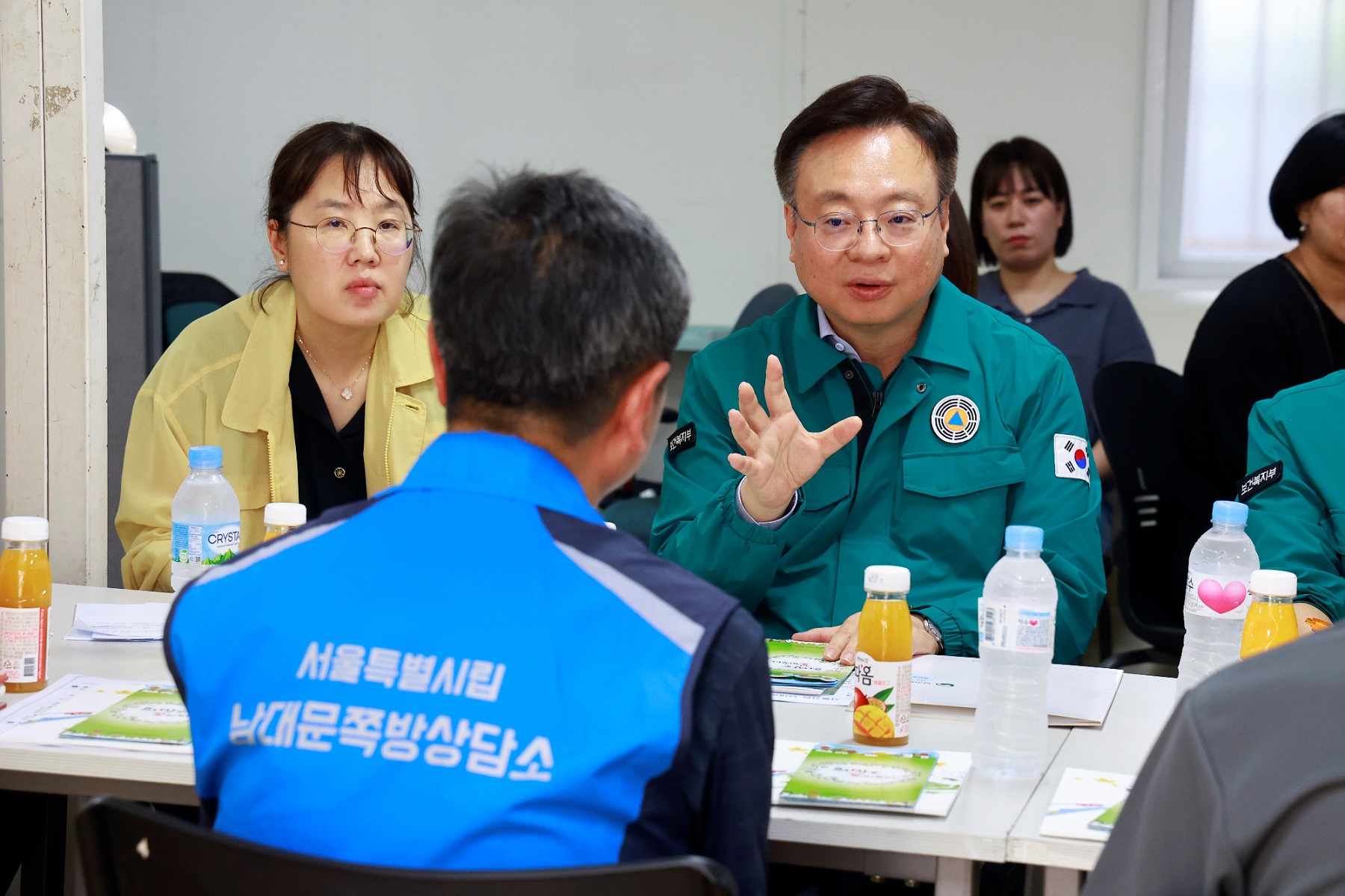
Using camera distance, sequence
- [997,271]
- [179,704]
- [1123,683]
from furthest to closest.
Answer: [997,271]
[1123,683]
[179,704]

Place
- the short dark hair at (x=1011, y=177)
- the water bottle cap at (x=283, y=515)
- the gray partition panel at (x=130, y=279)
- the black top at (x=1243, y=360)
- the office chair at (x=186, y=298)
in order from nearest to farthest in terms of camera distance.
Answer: the water bottle cap at (x=283, y=515) → the black top at (x=1243, y=360) → the gray partition panel at (x=130, y=279) → the office chair at (x=186, y=298) → the short dark hair at (x=1011, y=177)

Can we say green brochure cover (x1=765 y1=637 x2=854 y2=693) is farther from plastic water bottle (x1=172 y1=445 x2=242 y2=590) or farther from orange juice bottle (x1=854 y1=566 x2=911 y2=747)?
plastic water bottle (x1=172 y1=445 x2=242 y2=590)

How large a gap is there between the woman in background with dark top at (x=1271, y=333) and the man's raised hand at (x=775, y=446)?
4.75 feet

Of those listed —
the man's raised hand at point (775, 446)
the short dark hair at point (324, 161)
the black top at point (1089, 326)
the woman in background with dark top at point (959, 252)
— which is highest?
the short dark hair at point (324, 161)

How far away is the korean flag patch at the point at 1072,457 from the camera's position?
1.96m

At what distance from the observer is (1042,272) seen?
3.94m

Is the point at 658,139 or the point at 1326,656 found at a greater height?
the point at 658,139

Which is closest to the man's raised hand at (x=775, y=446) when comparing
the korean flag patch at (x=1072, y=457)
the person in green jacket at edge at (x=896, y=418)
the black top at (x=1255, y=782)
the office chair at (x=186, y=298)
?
the person in green jacket at edge at (x=896, y=418)

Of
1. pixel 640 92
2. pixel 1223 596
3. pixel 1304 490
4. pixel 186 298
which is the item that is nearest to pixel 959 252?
pixel 1304 490

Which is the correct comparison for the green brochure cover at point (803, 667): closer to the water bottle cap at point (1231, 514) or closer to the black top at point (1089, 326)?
the water bottle cap at point (1231, 514)

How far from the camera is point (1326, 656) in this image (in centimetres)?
65

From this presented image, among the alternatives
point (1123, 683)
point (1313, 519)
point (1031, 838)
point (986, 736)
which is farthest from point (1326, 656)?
point (1313, 519)

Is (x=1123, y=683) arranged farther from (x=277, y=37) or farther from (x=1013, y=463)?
(x=277, y=37)

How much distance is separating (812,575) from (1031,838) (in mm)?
850
